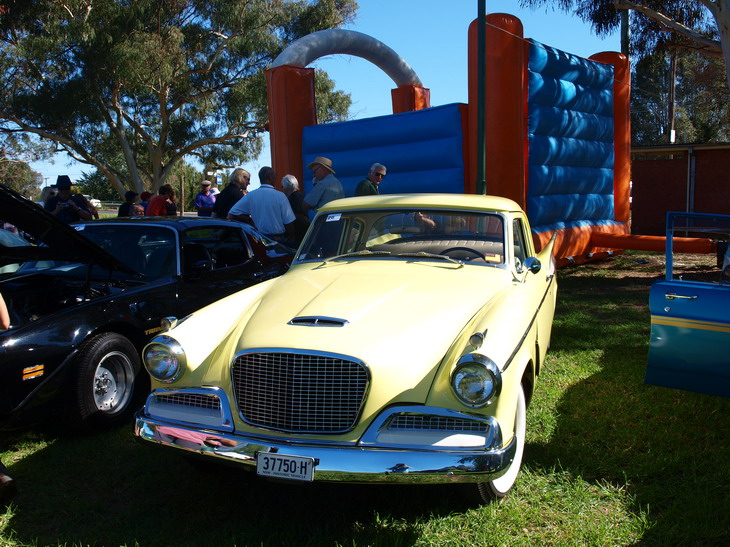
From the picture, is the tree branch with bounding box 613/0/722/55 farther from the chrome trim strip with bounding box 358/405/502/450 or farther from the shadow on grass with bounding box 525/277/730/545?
the chrome trim strip with bounding box 358/405/502/450

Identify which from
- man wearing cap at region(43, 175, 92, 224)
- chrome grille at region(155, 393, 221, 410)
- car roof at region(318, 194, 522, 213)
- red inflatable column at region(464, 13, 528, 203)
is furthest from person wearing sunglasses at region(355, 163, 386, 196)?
man wearing cap at region(43, 175, 92, 224)

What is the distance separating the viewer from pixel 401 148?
10500mm

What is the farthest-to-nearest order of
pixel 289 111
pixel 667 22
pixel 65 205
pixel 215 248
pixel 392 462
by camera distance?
pixel 667 22
pixel 289 111
pixel 65 205
pixel 215 248
pixel 392 462

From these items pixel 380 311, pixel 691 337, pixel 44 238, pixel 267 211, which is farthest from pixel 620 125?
pixel 44 238

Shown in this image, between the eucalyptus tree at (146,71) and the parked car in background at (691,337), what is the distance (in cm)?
2459

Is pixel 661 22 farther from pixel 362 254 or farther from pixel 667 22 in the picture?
pixel 362 254

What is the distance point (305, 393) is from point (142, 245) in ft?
10.0

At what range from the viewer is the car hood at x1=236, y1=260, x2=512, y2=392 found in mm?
3004

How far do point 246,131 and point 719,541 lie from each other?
30.2 m

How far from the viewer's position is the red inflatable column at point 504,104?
364 inches

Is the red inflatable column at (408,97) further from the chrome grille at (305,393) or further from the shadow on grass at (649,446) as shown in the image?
the chrome grille at (305,393)

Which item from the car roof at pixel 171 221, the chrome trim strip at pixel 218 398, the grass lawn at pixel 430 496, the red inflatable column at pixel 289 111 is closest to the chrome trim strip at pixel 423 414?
the grass lawn at pixel 430 496

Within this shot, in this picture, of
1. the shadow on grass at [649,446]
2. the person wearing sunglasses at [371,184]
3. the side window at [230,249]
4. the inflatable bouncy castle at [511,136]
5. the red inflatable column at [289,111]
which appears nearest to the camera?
the shadow on grass at [649,446]

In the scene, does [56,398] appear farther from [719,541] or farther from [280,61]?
[280,61]
